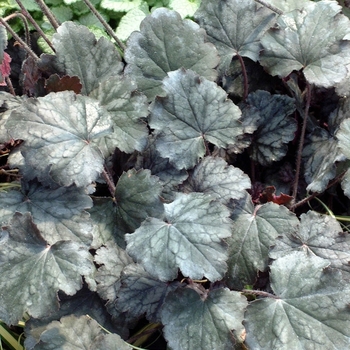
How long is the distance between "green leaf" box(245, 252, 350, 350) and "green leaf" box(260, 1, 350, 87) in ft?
1.87

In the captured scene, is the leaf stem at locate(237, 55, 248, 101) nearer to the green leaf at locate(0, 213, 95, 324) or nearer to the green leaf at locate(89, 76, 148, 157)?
the green leaf at locate(89, 76, 148, 157)

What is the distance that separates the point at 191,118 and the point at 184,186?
0.19 m

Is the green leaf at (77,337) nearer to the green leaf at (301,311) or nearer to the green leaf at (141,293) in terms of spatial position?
the green leaf at (141,293)

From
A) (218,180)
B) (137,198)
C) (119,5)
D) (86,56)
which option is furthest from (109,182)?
(119,5)

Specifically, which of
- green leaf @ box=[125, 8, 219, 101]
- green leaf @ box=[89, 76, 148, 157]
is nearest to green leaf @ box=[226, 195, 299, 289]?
green leaf @ box=[89, 76, 148, 157]

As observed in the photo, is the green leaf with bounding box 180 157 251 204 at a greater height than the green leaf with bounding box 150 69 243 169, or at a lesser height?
lesser

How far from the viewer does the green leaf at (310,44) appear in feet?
4.97

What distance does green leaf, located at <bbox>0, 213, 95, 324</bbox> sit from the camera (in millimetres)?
1190

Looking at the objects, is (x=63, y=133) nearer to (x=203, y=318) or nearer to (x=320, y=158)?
(x=203, y=318)

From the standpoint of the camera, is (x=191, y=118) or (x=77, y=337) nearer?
(x=77, y=337)

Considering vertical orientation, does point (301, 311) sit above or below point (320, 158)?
below

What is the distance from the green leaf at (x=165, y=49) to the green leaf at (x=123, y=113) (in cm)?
12

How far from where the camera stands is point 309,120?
170 centimetres

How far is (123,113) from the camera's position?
4.74 ft
